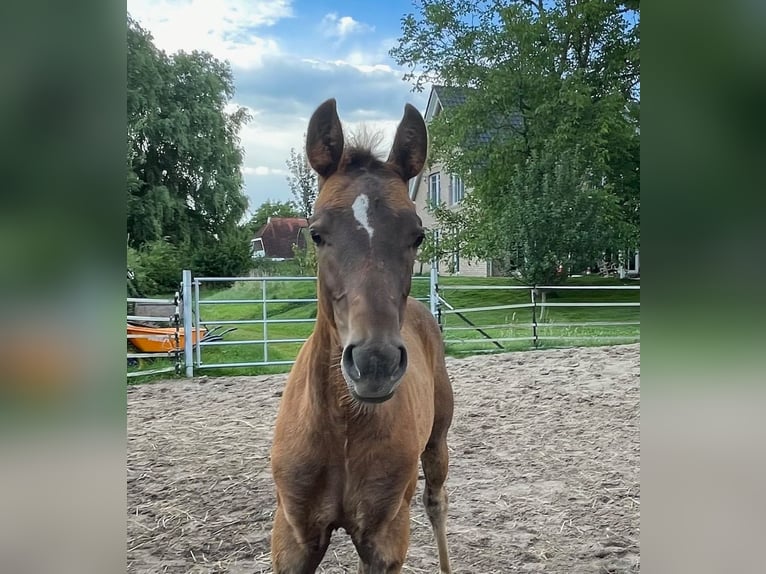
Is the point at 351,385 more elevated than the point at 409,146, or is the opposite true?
the point at 409,146

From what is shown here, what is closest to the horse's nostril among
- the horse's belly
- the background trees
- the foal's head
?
the foal's head

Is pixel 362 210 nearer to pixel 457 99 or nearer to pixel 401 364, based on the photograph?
pixel 401 364

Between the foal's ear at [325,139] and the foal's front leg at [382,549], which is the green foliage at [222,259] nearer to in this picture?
the foal's ear at [325,139]

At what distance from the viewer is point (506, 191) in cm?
1356

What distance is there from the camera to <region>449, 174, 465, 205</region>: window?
15.1 metres

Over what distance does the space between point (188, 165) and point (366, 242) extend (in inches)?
506

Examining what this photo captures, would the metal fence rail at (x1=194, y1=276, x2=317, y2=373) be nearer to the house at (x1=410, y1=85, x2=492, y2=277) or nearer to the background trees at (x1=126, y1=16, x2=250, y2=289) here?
the background trees at (x1=126, y1=16, x2=250, y2=289)

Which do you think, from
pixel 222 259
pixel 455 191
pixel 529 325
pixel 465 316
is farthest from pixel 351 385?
pixel 455 191

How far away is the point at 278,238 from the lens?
40.7ft

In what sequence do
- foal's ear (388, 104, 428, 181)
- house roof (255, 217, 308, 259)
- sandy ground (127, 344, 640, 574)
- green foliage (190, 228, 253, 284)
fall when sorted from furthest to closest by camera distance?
green foliage (190, 228, 253, 284) < house roof (255, 217, 308, 259) < sandy ground (127, 344, 640, 574) < foal's ear (388, 104, 428, 181)

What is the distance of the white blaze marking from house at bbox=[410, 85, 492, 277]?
10.8 meters

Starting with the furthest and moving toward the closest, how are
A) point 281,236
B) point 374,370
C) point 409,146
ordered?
point 281,236
point 409,146
point 374,370
